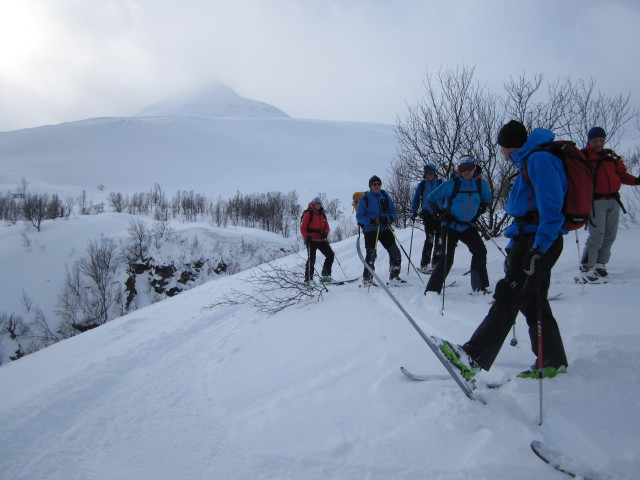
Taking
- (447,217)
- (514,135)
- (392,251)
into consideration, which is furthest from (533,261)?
(392,251)

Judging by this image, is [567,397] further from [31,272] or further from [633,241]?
[31,272]

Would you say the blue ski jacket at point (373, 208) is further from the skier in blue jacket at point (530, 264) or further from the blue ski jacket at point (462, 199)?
the skier in blue jacket at point (530, 264)

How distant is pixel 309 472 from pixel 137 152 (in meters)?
111

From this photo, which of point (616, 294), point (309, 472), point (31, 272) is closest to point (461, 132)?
point (616, 294)

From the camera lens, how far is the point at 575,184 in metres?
2.19

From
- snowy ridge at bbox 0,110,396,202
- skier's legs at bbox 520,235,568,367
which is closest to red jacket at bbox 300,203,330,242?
skier's legs at bbox 520,235,568,367

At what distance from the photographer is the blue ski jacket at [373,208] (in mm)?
5918

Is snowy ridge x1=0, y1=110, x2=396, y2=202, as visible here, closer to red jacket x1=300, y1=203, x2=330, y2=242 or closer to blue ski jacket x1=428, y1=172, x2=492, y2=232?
red jacket x1=300, y1=203, x2=330, y2=242

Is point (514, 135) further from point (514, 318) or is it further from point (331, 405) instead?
point (331, 405)

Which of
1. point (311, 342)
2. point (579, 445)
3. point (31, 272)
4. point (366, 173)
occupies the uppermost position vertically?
point (366, 173)

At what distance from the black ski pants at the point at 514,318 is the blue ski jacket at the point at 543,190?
18 cm

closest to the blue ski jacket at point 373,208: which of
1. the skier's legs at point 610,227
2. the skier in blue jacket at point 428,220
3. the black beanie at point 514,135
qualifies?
the skier in blue jacket at point 428,220

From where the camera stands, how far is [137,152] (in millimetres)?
95625

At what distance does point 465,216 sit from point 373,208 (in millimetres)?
1745
